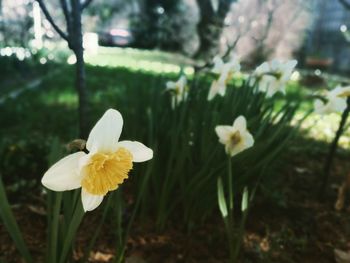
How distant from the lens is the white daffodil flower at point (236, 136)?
1423 millimetres

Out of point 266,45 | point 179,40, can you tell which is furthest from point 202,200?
point 179,40

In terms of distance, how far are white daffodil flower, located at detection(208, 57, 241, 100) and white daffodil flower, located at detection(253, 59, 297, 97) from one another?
0.41 ft

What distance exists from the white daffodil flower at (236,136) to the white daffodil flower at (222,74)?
494mm

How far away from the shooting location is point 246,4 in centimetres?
1005

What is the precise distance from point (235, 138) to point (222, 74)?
22.0 inches

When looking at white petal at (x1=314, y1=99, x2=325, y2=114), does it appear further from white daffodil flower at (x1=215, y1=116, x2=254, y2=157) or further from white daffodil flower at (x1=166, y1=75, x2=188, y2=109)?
white daffodil flower at (x1=166, y1=75, x2=188, y2=109)

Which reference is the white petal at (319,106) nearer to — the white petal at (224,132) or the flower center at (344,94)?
the flower center at (344,94)

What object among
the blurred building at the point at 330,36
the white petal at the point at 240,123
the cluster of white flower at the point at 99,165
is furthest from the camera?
the blurred building at the point at 330,36

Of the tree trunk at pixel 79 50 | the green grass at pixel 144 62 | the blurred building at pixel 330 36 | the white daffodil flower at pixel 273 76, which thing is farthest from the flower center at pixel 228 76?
the blurred building at pixel 330 36

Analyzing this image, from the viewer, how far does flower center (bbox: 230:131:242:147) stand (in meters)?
1.44

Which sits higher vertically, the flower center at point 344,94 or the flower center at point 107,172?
the flower center at point 344,94

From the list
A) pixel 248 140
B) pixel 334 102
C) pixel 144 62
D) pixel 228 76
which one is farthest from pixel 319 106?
pixel 144 62

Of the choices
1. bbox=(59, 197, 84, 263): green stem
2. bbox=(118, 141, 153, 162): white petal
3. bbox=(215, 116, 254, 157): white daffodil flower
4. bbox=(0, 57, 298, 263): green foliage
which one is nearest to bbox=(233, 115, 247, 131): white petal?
bbox=(215, 116, 254, 157): white daffodil flower

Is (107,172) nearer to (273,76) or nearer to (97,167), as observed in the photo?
(97,167)
